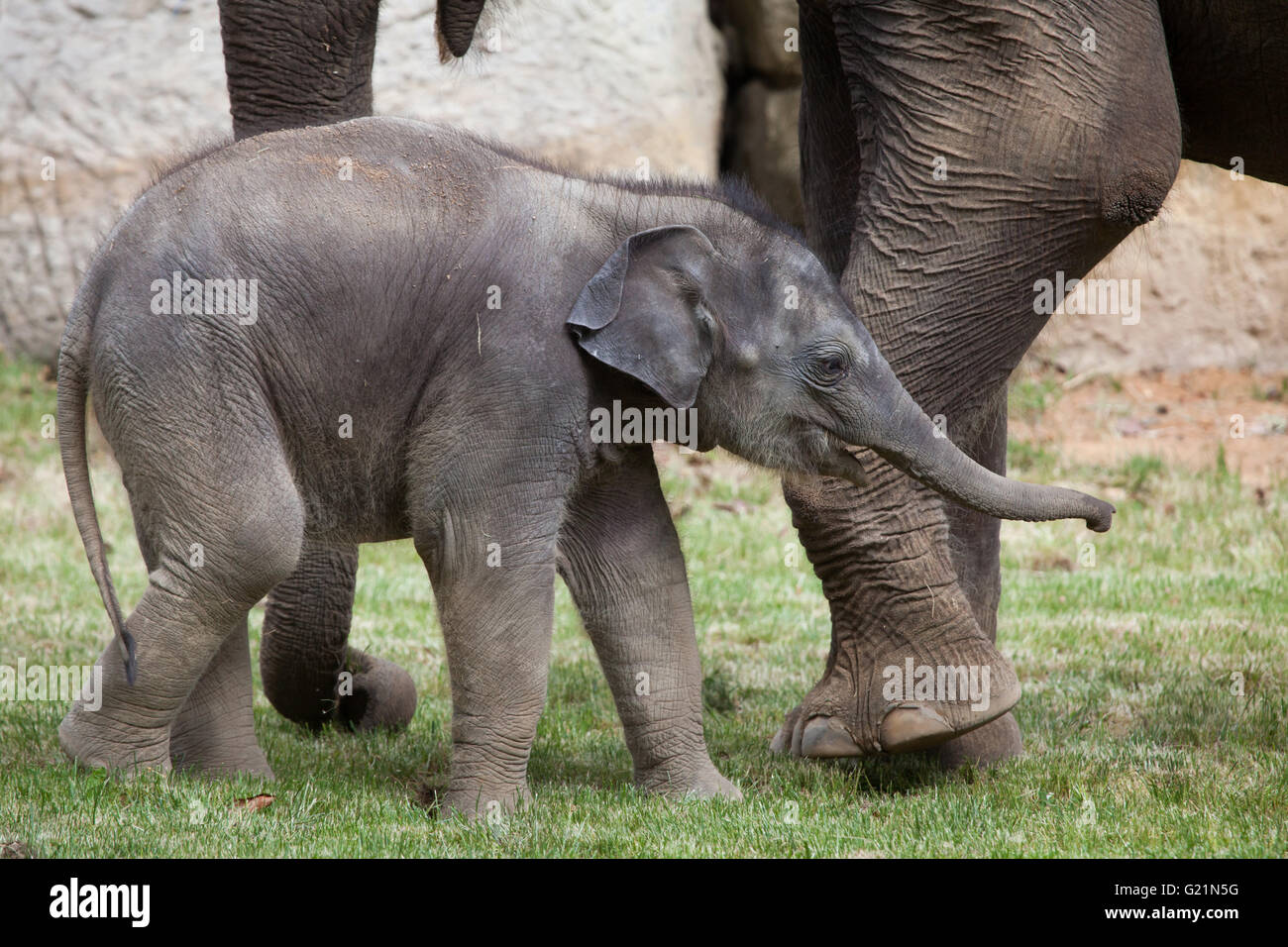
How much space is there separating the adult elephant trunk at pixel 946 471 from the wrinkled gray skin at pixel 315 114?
62.4 inches

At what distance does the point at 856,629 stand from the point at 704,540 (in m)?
3.99

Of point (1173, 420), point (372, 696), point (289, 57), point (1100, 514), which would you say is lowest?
point (372, 696)

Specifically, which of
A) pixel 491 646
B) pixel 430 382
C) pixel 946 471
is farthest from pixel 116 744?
pixel 946 471

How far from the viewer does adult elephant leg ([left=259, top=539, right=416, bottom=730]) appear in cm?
513

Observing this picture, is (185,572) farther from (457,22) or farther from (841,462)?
(457,22)

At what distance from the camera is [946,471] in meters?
4.30

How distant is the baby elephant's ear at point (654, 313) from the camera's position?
418cm

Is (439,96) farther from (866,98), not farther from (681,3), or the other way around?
(866,98)

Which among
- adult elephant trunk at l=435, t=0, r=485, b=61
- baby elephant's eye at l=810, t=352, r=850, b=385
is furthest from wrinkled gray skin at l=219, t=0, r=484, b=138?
baby elephant's eye at l=810, t=352, r=850, b=385

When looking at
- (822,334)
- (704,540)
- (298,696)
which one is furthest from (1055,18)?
(704,540)

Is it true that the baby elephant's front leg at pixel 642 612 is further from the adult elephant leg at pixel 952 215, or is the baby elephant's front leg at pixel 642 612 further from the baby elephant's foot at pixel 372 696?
the baby elephant's foot at pixel 372 696

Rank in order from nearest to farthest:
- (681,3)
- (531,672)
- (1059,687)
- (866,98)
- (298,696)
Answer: (531,672) < (866,98) < (298,696) < (1059,687) < (681,3)

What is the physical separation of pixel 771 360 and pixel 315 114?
5.07 ft

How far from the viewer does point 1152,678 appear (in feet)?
20.4
